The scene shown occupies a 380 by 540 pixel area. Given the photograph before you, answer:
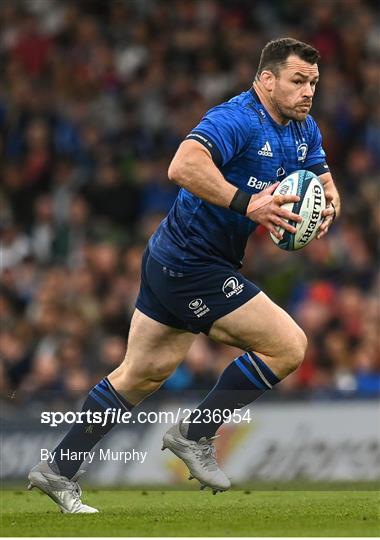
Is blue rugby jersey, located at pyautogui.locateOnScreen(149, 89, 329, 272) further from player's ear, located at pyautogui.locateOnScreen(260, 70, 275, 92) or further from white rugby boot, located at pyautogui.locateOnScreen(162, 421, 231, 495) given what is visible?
white rugby boot, located at pyautogui.locateOnScreen(162, 421, 231, 495)

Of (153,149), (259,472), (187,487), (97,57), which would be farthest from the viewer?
(97,57)

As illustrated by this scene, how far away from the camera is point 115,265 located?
584 inches

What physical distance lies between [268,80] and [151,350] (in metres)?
1.72

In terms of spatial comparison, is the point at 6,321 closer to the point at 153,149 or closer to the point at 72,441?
the point at 153,149

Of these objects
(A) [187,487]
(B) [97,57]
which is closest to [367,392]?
(A) [187,487]

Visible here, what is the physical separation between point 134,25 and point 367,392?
7.56 m

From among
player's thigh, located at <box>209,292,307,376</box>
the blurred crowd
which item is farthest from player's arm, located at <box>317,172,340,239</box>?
the blurred crowd

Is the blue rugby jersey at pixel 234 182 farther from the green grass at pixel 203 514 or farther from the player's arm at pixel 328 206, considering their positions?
the green grass at pixel 203 514

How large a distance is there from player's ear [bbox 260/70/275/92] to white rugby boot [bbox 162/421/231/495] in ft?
6.68

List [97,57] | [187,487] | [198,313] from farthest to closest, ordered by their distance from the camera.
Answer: [97,57] < [187,487] < [198,313]

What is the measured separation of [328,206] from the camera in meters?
8.24

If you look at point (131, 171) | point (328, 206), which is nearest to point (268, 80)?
point (328, 206)

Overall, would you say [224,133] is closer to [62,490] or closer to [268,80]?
[268,80]

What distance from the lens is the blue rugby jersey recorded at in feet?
26.5
